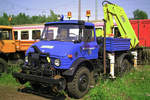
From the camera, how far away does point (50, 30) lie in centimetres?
536

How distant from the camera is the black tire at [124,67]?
6.60 meters

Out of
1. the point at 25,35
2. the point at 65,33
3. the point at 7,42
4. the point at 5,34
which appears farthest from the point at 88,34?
the point at 25,35

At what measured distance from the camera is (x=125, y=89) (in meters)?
5.10

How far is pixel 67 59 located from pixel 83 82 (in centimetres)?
101

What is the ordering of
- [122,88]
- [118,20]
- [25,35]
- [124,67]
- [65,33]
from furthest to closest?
1. [25,35]
2. [118,20]
3. [124,67]
4. [122,88]
5. [65,33]

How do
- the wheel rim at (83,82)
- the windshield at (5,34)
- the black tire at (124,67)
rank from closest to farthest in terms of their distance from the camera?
the wheel rim at (83,82) → the black tire at (124,67) → the windshield at (5,34)

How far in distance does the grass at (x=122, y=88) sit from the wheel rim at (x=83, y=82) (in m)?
0.27

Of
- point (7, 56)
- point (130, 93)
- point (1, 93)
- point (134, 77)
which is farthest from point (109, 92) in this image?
point (7, 56)

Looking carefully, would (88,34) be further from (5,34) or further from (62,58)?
(5,34)

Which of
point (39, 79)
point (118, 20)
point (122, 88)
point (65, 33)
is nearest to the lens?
point (39, 79)

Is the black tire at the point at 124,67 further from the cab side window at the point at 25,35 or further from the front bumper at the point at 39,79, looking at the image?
the cab side window at the point at 25,35

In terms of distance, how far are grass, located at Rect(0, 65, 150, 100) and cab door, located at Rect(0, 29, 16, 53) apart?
1.55m

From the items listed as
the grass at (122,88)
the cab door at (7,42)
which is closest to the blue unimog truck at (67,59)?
the grass at (122,88)

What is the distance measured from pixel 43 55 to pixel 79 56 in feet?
3.60
